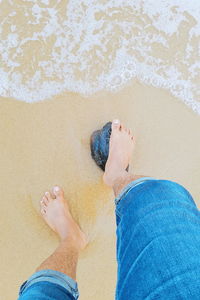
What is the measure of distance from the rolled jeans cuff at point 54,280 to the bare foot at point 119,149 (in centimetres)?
52

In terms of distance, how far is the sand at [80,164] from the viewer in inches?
69.9

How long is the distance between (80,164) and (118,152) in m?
0.21

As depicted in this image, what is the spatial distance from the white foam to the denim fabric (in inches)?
Result: 30.0

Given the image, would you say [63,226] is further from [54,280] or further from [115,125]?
[115,125]

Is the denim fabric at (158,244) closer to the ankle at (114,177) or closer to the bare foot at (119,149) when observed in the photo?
the ankle at (114,177)

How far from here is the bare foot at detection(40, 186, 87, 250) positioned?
178 cm

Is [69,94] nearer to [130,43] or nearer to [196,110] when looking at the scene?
[130,43]

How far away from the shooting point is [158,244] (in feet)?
3.70

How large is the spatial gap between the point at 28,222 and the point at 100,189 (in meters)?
0.41

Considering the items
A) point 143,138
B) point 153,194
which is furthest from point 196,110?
point 153,194

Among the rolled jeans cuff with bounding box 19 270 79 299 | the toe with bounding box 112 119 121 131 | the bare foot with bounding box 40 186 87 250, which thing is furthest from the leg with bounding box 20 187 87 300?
the toe with bounding box 112 119 121 131

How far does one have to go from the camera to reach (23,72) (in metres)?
1.84

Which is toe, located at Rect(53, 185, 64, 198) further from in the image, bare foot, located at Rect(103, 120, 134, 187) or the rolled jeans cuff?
the rolled jeans cuff

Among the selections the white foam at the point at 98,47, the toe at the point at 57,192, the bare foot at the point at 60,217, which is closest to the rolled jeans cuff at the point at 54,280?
the bare foot at the point at 60,217
